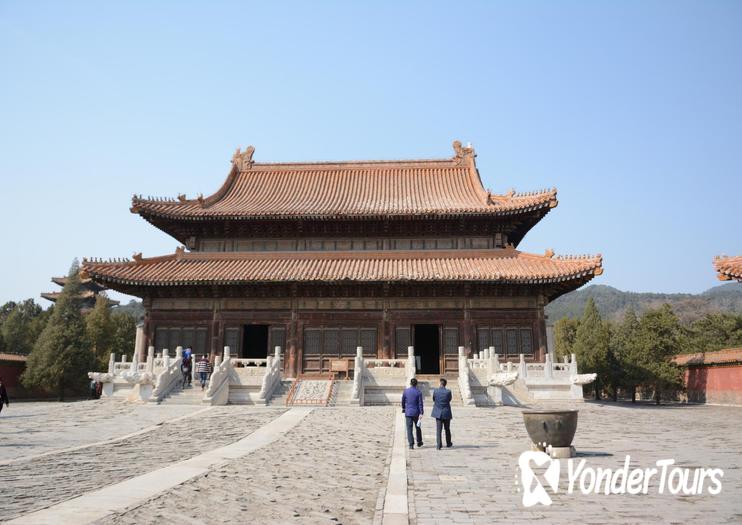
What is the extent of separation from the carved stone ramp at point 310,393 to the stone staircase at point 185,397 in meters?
3.32

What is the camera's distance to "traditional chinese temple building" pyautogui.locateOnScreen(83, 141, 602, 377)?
78.4 ft

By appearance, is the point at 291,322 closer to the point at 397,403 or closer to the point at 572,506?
the point at 397,403

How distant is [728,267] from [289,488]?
652 inches

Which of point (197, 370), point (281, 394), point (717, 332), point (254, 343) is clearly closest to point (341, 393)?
point (281, 394)

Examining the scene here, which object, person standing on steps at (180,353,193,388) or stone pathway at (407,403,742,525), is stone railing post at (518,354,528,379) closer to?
stone pathway at (407,403,742,525)

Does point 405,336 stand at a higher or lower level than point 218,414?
higher

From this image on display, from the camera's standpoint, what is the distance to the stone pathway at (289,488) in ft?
18.5

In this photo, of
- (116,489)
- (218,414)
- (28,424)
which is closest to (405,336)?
(218,414)

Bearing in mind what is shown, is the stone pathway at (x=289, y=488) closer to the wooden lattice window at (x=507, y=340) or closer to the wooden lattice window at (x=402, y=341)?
the wooden lattice window at (x=402, y=341)

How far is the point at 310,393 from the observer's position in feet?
64.4

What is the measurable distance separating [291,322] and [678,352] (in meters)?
24.0

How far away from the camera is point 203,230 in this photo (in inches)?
1071

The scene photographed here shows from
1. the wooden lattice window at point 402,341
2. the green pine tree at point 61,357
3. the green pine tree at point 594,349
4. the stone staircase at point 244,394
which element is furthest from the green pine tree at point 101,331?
the green pine tree at point 594,349

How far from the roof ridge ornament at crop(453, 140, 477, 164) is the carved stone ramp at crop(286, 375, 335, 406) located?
16.8 meters
